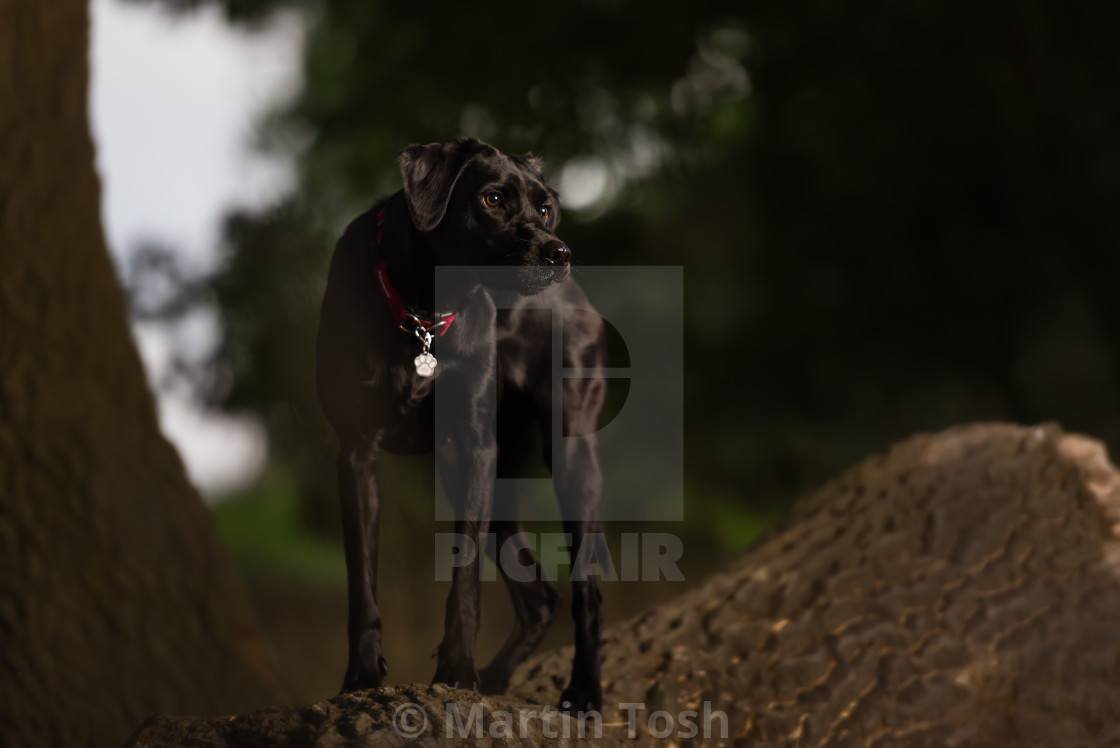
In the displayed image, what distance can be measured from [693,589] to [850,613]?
622 mm

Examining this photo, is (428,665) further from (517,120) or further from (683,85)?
(683,85)

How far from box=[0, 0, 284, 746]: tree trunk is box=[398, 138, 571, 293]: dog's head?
2.53 m

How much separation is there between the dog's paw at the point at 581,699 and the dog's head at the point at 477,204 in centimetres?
122

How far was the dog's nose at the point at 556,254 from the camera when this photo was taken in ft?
7.17

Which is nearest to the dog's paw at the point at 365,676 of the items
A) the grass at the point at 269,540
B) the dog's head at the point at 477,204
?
the dog's head at the point at 477,204

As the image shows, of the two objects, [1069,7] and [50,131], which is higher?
[1069,7]

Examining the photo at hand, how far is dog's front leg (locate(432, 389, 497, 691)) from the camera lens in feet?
7.56

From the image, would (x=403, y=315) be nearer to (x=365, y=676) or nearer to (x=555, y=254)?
(x=555, y=254)

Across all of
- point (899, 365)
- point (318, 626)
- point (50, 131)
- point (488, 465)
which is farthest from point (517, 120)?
point (318, 626)

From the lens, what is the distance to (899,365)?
24.6 feet

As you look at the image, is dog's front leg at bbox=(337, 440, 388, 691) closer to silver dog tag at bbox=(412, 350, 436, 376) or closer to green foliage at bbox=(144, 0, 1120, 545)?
Answer: silver dog tag at bbox=(412, 350, 436, 376)

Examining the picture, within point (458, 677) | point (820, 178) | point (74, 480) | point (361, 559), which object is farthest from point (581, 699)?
point (820, 178)

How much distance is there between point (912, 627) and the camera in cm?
366

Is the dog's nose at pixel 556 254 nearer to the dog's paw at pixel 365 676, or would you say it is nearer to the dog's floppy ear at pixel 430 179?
the dog's floppy ear at pixel 430 179
